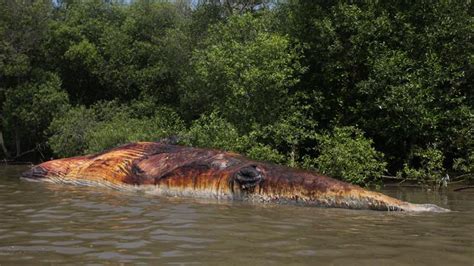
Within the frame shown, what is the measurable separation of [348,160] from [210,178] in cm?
342

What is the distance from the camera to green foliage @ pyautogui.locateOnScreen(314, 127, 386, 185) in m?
11.1

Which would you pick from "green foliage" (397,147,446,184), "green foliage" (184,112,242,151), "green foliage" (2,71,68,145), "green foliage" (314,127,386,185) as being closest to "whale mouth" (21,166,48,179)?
"green foliage" (184,112,242,151)

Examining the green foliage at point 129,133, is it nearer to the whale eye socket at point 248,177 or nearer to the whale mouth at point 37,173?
the whale mouth at point 37,173

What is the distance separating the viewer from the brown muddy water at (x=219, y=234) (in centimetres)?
493

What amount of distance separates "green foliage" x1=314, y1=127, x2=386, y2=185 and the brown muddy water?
236cm

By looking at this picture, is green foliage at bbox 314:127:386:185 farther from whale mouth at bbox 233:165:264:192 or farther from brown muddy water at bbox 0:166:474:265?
whale mouth at bbox 233:165:264:192

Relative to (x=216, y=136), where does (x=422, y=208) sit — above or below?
below

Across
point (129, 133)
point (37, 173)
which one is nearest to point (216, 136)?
point (129, 133)

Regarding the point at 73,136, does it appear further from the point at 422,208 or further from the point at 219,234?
the point at 422,208

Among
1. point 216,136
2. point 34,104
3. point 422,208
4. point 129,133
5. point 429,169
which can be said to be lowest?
point 422,208

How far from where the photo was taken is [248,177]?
9.03 meters

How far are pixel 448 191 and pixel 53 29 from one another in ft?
68.7

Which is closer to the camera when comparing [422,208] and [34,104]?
[422,208]

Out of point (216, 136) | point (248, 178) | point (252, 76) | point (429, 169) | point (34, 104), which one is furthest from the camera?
point (34, 104)
